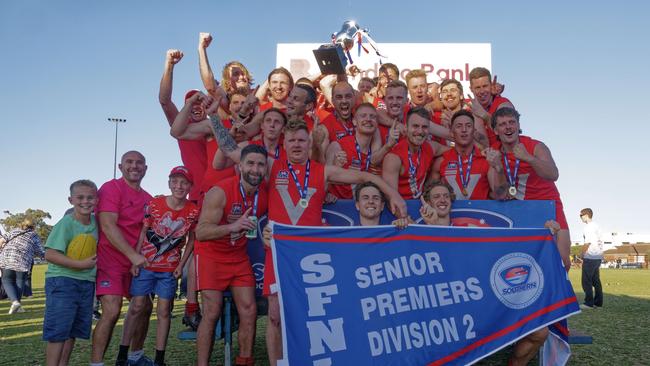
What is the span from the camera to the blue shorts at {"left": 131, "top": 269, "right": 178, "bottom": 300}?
16.9 feet

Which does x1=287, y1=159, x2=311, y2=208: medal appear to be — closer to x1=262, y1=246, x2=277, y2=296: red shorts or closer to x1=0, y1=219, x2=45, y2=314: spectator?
x1=262, y1=246, x2=277, y2=296: red shorts

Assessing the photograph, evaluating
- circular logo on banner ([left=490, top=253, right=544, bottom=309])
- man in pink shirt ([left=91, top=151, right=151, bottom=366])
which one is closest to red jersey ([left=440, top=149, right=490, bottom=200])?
circular logo on banner ([left=490, top=253, right=544, bottom=309])

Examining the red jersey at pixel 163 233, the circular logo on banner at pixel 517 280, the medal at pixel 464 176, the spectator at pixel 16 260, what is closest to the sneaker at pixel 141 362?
the red jersey at pixel 163 233

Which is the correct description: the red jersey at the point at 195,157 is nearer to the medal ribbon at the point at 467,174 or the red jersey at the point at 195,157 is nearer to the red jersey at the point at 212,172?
the red jersey at the point at 212,172

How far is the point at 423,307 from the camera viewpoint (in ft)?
13.5

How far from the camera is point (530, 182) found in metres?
5.03

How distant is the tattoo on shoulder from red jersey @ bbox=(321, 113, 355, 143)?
123 cm

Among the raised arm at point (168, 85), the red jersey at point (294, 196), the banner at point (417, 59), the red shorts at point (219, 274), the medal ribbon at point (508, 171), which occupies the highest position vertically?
the banner at point (417, 59)

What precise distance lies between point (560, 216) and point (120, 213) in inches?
176

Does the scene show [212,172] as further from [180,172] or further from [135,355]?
[135,355]

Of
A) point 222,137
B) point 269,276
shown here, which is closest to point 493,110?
point 222,137

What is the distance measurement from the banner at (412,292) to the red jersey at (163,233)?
166 centimetres

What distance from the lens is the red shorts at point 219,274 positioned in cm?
456

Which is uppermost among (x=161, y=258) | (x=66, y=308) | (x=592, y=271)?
(x=161, y=258)
